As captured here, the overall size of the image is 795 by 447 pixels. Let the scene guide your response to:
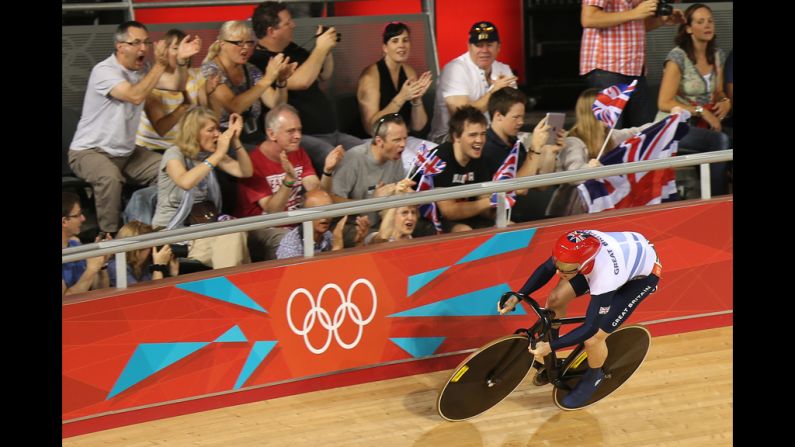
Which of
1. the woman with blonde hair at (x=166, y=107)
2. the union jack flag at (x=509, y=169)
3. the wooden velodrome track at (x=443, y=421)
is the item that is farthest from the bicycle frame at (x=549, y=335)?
the woman with blonde hair at (x=166, y=107)

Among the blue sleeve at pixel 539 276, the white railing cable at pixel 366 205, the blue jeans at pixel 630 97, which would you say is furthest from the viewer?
the blue jeans at pixel 630 97

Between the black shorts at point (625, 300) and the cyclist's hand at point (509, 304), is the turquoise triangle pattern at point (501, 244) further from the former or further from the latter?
the black shorts at point (625, 300)

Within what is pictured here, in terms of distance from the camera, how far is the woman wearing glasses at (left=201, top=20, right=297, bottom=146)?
24.9 ft

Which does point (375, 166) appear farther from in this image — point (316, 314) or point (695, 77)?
point (695, 77)

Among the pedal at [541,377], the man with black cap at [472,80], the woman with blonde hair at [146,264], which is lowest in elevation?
the pedal at [541,377]

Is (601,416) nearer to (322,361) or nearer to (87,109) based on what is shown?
(322,361)

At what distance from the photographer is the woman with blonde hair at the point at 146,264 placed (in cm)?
671

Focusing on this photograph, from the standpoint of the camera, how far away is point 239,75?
7.68m

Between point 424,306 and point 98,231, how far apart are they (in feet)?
7.12

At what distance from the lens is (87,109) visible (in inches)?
286

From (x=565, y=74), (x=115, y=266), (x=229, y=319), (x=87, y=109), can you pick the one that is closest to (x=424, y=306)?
(x=229, y=319)

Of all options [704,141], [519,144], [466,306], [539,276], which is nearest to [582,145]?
[519,144]

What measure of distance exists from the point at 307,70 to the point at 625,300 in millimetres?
2856

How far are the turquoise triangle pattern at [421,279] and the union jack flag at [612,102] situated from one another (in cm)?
176
